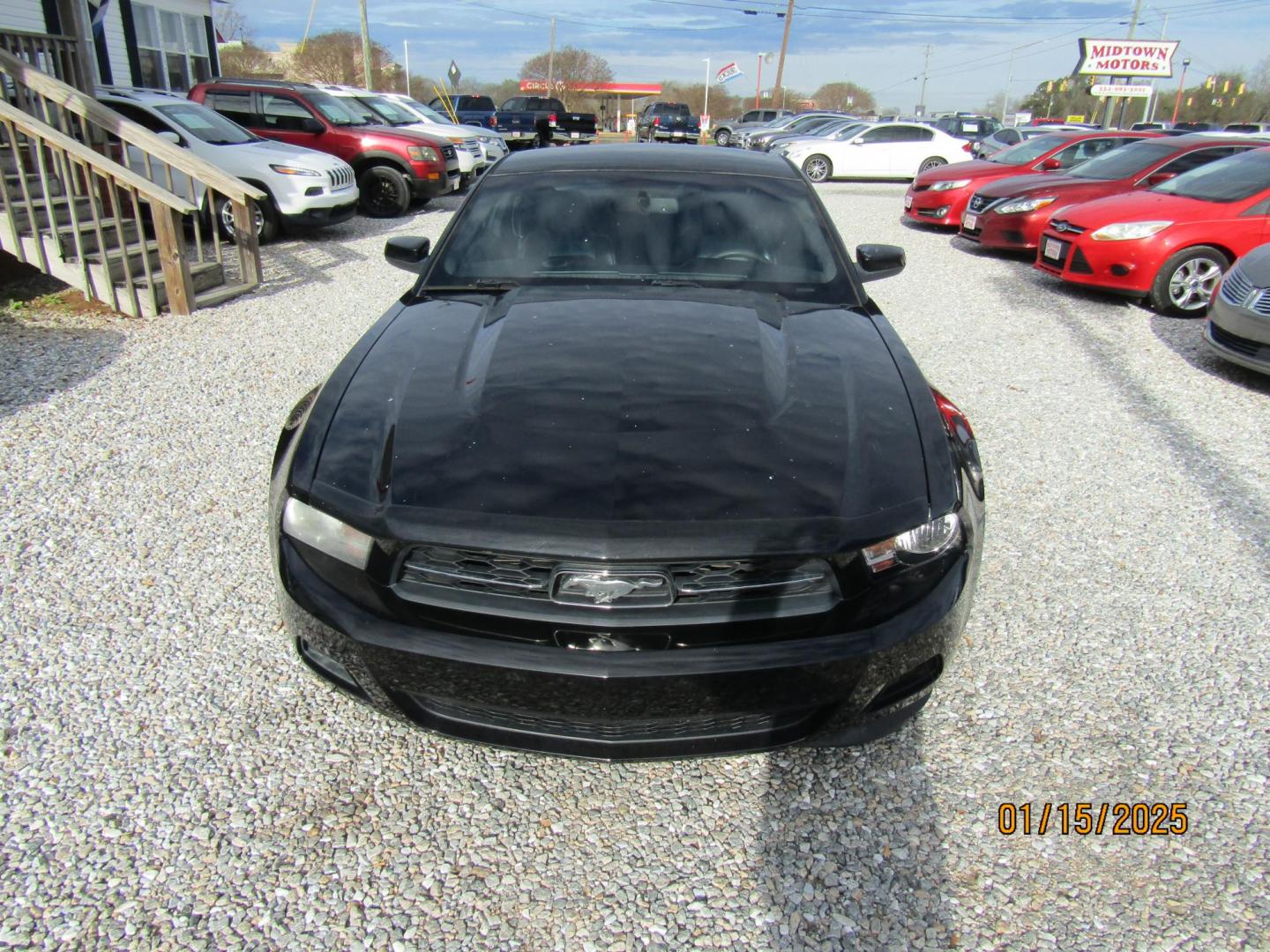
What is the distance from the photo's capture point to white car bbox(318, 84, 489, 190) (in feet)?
50.0

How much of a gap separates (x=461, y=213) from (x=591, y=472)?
2076 mm

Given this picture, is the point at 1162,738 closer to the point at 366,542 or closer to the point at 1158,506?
the point at 1158,506

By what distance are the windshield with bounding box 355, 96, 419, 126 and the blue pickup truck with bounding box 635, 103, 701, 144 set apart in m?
20.6

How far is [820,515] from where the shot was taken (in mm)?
→ 2037

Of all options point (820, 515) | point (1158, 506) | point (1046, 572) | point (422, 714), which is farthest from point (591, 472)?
point (1158, 506)

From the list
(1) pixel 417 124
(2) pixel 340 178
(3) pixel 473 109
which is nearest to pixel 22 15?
(1) pixel 417 124

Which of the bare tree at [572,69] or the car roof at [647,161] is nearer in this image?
the car roof at [647,161]

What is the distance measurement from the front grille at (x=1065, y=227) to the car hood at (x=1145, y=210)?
0.12 feet

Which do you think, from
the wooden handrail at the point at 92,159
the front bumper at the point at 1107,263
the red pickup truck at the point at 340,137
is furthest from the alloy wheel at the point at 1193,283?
the red pickup truck at the point at 340,137

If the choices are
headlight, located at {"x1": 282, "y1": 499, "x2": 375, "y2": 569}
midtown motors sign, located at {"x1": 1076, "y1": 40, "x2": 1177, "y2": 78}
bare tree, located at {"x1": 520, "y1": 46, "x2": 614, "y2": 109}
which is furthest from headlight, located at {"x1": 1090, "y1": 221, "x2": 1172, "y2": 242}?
bare tree, located at {"x1": 520, "y1": 46, "x2": 614, "y2": 109}

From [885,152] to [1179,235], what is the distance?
13.6m

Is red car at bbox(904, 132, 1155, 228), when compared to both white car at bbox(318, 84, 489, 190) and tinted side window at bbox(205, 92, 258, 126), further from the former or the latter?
tinted side window at bbox(205, 92, 258, 126)

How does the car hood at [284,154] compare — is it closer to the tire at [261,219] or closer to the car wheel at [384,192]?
the tire at [261,219]

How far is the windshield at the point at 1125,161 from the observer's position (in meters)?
10.8
